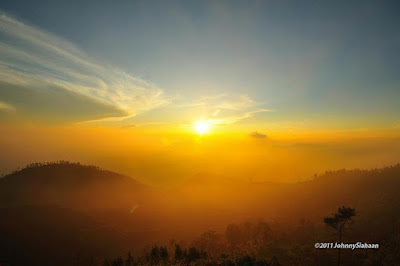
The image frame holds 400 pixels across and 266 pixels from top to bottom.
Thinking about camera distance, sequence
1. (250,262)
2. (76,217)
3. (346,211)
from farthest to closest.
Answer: (76,217) → (346,211) → (250,262)

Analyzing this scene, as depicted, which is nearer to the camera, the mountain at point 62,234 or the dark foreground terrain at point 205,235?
the dark foreground terrain at point 205,235

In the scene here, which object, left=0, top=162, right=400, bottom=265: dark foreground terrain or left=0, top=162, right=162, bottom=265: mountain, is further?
left=0, top=162, right=162, bottom=265: mountain

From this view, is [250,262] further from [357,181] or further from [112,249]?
[357,181]

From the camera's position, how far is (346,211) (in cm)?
6128

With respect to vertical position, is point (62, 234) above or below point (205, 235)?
below

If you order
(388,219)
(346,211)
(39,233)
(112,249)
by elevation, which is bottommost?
(112,249)

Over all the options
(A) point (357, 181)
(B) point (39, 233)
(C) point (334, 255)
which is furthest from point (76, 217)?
(A) point (357, 181)

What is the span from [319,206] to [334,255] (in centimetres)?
12054

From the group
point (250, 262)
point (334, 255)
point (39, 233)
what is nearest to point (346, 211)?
point (334, 255)

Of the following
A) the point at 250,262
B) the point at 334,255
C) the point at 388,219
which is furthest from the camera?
the point at 388,219

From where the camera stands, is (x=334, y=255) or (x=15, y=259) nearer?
(x=334, y=255)

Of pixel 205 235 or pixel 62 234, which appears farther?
pixel 62 234

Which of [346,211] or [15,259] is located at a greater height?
[346,211]

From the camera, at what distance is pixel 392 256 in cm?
6331
